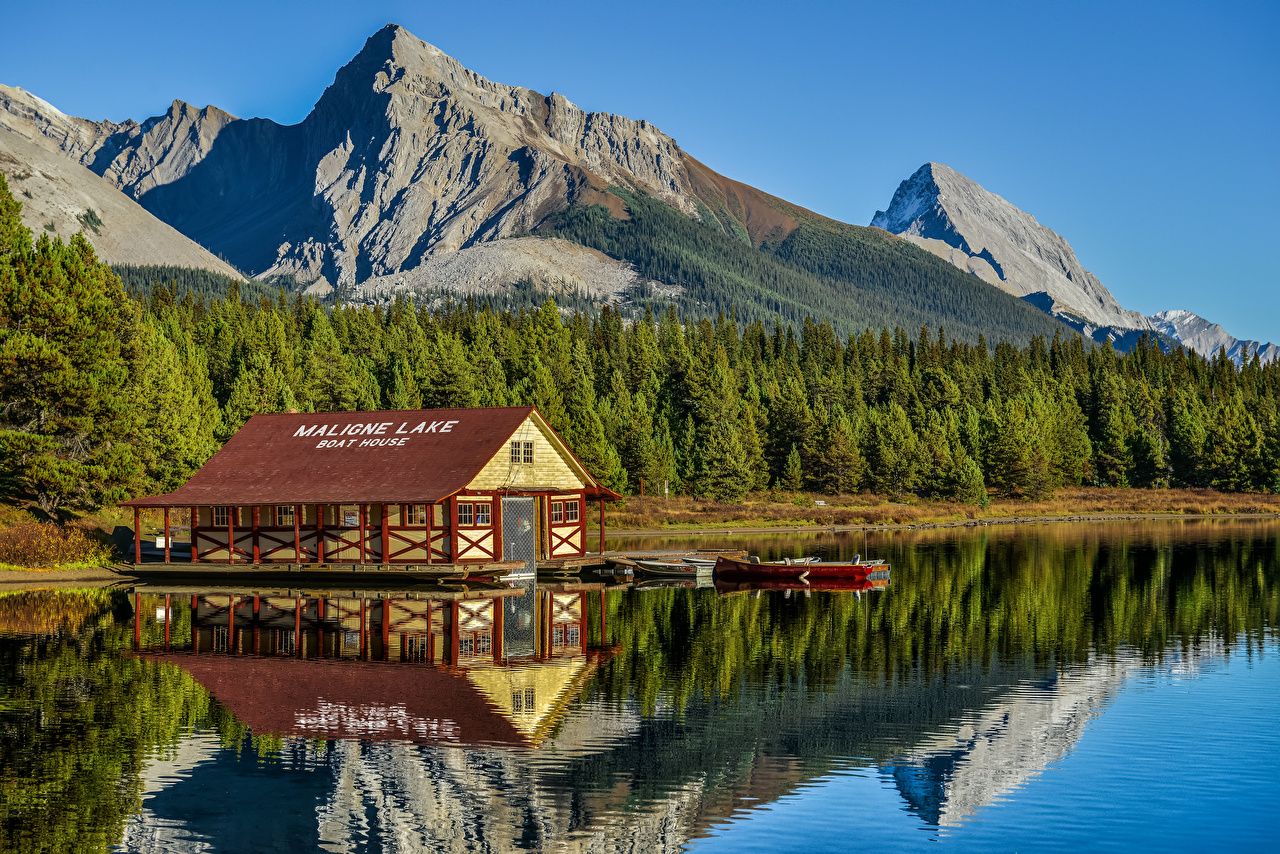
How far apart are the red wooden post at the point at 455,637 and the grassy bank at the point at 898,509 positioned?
50.7 m

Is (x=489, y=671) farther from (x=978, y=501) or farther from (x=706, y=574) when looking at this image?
(x=978, y=501)

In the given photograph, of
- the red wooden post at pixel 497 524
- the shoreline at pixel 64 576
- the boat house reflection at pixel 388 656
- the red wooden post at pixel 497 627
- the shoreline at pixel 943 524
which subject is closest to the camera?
the boat house reflection at pixel 388 656

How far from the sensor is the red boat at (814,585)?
5266cm

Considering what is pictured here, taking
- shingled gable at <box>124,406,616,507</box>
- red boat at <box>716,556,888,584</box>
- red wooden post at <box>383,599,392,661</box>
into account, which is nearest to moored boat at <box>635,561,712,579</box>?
red boat at <box>716,556,888,584</box>

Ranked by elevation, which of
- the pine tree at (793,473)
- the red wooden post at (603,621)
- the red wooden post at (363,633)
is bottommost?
the red wooden post at (603,621)

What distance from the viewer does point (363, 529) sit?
5575cm

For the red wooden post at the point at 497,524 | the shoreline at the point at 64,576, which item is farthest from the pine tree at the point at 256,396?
the red wooden post at the point at 497,524

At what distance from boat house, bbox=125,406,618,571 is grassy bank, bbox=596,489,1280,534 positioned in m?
34.2

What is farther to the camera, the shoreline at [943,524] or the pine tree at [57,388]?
the shoreline at [943,524]

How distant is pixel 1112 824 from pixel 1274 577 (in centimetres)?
4183

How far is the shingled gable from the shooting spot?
55594 mm

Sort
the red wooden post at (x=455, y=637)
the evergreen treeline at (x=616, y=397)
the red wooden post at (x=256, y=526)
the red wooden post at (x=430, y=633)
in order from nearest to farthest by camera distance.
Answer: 1. the red wooden post at (x=455, y=637)
2. the red wooden post at (x=430, y=633)
3. the red wooden post at (x=256, y=526)
4. the evergreen treeline at (x=616, y=397)

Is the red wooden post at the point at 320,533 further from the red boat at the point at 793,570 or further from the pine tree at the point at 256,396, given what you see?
the pine tree at the point at 256,396

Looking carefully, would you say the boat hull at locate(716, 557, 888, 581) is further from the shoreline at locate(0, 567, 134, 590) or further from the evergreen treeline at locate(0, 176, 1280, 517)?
the evergreen treeline at locate(0, 176, 1280, 517)
